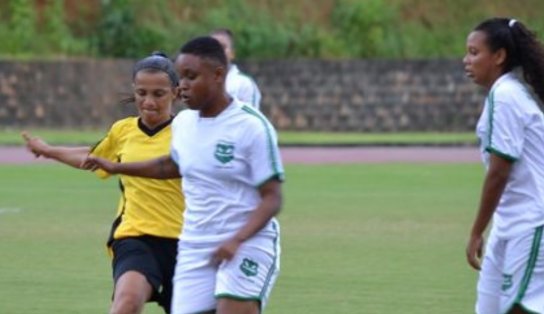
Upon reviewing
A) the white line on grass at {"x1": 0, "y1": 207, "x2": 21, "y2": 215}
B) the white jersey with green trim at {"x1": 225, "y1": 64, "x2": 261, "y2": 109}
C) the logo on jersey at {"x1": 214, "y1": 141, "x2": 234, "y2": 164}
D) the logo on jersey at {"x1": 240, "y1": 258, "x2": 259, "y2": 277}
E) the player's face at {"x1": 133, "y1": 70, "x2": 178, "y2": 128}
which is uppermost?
the logo on jersey at {"x1": 214, "y1": 141, "x2": 234, "y2": 164}

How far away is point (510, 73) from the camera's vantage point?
793 cm

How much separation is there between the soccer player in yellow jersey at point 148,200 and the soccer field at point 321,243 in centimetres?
276

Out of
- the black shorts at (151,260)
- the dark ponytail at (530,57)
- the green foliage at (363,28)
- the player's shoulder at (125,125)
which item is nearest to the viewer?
the dark ponytail at (530,57)

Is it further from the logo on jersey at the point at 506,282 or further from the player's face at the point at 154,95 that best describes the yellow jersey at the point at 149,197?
the logo on jersey at the point at 506,282

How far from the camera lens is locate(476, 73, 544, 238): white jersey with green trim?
303 inches

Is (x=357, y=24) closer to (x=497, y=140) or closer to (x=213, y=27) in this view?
(x=213, y=27)

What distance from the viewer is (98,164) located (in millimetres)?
8367

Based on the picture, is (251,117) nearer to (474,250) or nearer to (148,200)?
(474,250)

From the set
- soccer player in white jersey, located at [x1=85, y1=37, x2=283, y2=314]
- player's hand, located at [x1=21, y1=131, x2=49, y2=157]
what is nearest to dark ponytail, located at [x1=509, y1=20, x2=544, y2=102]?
soccer player in white jersey, located at [x1=85, y1=37, x2=283, y2=314]

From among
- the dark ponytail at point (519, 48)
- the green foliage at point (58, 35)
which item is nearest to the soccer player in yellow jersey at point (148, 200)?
the dark ponytail at point (519, 48)

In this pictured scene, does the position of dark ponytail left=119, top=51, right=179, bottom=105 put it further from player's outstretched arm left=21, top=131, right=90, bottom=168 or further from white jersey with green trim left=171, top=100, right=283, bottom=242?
white jersey with green trim left=171, top=100, right=283, bottom=242

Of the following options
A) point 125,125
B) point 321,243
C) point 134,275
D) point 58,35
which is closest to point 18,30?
point 58,35

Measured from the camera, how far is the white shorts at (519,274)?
779 cm

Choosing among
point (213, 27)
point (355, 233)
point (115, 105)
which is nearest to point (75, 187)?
point (355, 233)
